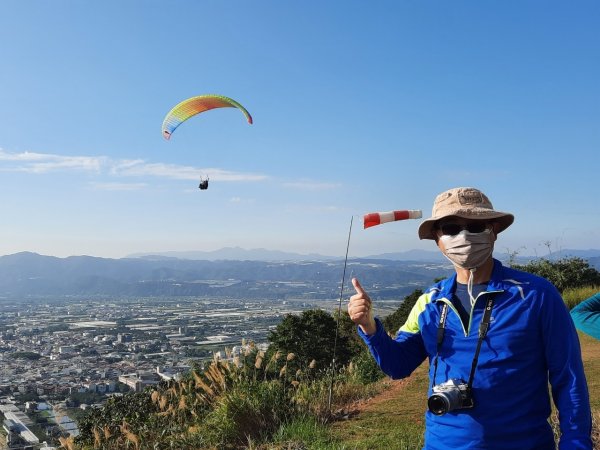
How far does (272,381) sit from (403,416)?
4.61ft

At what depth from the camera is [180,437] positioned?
18.8 feet

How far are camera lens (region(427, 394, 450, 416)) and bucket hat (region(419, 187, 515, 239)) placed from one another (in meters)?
0.69

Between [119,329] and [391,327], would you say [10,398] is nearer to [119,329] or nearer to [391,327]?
[391,327]

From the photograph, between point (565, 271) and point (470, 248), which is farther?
point (565, 271)

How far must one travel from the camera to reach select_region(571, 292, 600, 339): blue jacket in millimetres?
2895

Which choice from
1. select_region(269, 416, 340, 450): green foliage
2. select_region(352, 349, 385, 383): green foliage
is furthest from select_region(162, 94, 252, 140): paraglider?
select_region(269, 416, 340, 450): green foliage

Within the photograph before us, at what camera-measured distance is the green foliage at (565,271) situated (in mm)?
18719

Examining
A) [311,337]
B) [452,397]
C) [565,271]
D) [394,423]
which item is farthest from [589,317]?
[311,337]

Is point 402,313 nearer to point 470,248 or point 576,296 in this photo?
point 576,296

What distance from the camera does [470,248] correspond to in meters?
2.34

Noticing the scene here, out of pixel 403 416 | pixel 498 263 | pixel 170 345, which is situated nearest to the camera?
pixel 498 263

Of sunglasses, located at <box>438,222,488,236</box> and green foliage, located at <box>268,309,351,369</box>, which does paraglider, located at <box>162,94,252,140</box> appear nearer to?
green foliage, located at <box>268,309,351,369</box>

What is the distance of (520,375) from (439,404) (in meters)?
0.31

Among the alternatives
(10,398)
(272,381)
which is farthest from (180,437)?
(10,398)
